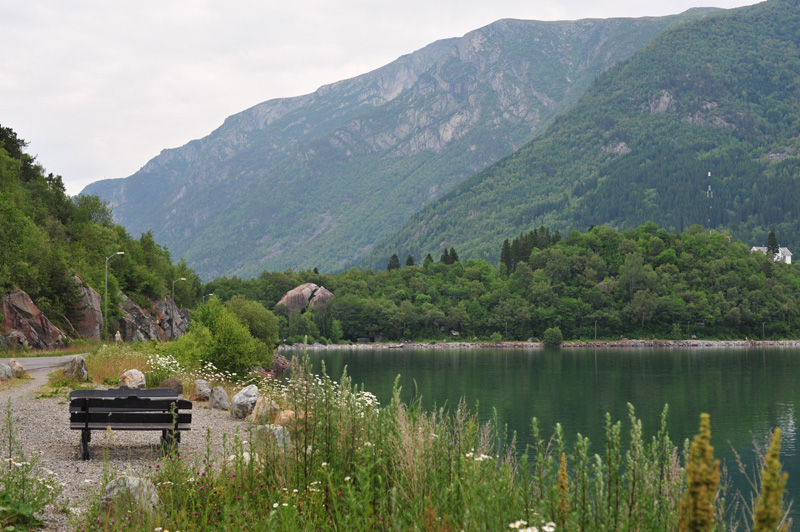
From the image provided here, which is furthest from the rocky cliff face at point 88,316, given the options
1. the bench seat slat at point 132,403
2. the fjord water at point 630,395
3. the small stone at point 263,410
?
the bench seat slat at point 132,403

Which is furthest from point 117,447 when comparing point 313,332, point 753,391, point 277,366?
point 313,332

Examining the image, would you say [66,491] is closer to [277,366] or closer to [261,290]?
[277,366]

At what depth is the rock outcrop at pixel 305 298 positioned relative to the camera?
183500mm

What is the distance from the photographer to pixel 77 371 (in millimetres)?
27203

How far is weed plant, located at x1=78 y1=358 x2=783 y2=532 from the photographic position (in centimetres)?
705

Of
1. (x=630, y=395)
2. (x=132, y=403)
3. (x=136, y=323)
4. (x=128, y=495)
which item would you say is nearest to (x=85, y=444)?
(x=132, y=403)

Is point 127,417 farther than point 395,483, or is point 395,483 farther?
point 127,417

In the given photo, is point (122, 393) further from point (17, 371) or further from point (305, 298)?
point (305, 298)

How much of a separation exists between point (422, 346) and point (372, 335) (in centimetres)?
1739

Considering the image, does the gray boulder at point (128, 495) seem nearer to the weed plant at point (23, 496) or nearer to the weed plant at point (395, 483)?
the weed plant at point (395, 483)

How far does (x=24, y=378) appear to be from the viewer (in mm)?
27328

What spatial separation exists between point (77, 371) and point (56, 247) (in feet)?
119

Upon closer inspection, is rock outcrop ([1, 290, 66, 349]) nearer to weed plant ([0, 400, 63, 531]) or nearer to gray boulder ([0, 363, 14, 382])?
gray boulder ([0, 363, 14, 382])

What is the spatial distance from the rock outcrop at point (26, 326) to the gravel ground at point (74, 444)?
22.2 meters
